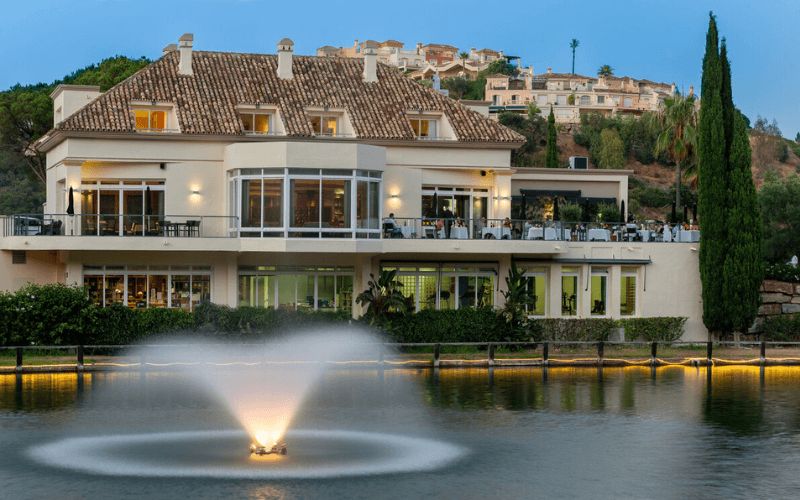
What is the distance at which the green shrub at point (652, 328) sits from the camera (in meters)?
39.2

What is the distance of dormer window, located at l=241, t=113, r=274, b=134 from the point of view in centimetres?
3900

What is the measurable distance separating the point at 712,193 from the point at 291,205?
53.2 ft

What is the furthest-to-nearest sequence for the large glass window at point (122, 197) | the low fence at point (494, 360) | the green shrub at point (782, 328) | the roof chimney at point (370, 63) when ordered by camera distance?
the roof chimney at point (370, 63) → the green shrub at point (782, 328) → the large glass window at point (122, 197) → the low fence at point (494, 360)

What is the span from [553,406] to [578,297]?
51.8ft

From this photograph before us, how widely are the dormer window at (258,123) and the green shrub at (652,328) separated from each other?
1561 centimetres

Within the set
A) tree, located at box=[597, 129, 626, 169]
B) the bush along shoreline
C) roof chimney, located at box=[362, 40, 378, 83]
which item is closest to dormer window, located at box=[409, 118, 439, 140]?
roof chimney, located at box=[362, 40, 378, 83]

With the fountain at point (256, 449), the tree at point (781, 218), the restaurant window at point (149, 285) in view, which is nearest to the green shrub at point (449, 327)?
the restaurant window at point (149, 285)

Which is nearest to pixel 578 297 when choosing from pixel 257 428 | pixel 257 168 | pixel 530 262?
pixel 530 262

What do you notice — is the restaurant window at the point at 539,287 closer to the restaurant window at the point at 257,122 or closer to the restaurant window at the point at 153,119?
the restaurant window at the point at 257,122

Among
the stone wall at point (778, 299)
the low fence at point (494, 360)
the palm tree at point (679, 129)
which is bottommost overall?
the low fence at point (494, 360)

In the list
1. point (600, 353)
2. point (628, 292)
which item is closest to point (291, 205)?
point (600, 353)

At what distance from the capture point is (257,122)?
39.2m

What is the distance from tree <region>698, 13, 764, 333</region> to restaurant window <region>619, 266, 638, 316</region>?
2.66 meters

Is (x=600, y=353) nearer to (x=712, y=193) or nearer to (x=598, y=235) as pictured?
(x=598, y=235)
